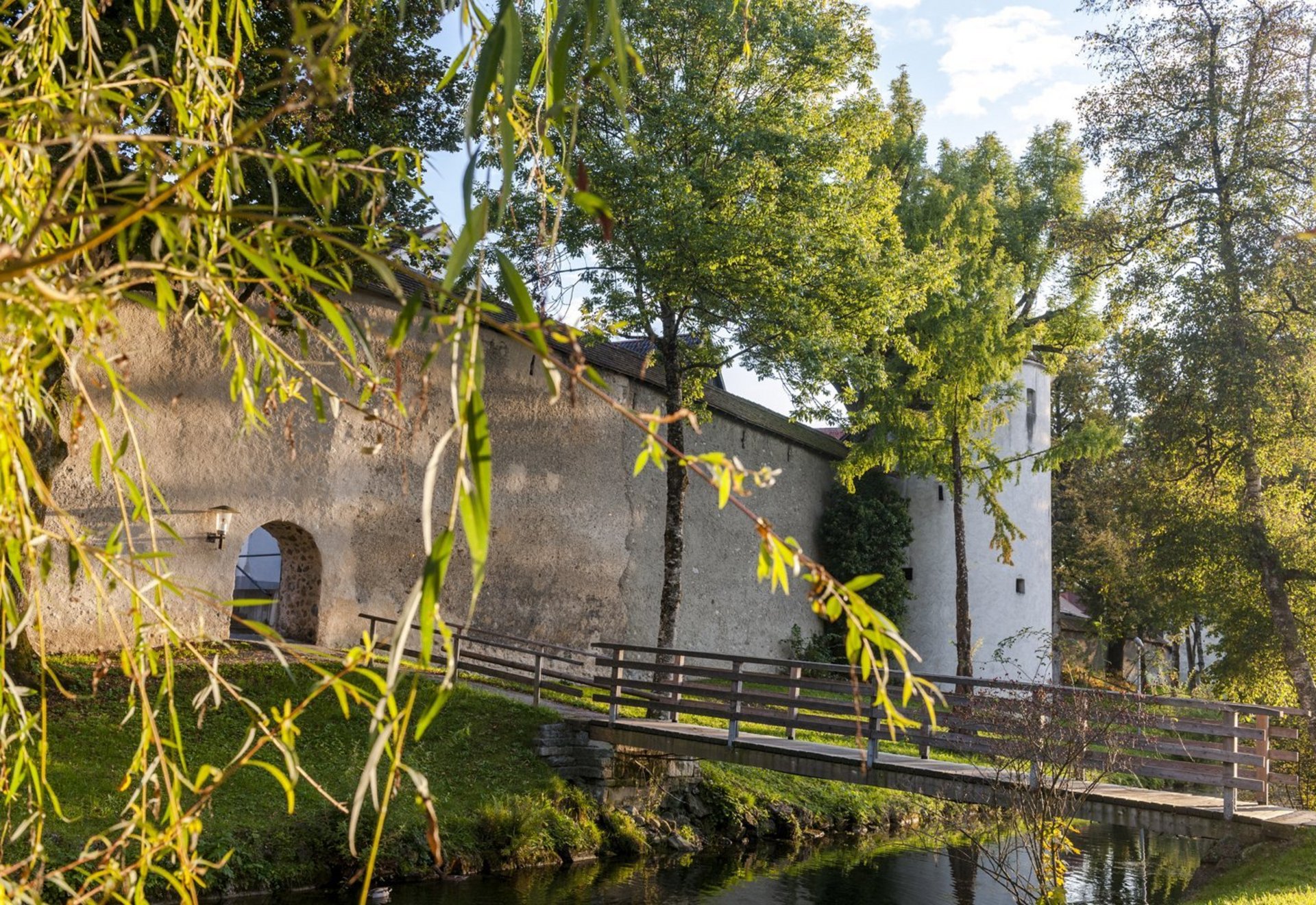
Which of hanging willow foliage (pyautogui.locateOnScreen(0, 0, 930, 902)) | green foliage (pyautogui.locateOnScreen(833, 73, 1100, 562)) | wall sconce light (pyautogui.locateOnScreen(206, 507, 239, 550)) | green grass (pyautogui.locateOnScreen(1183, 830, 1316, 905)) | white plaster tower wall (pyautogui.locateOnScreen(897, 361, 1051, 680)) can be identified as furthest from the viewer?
white plaster tower wall (pyautogui.locateOnScreen(897, 361, 1051, 680))

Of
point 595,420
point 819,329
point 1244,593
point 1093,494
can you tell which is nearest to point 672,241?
point 819,329

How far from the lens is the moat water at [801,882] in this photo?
8391 mm

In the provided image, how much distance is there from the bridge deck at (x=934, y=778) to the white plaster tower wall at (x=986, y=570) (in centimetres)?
1110

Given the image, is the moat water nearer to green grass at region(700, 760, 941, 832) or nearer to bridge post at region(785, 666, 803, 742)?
green grass at region(700, 760, 941, 832)

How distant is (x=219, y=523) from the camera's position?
1182cm

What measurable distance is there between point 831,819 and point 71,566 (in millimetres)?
12339

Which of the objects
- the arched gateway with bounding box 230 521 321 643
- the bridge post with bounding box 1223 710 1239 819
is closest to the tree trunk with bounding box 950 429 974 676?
the bridge post with bounding box 1223 710 1239 819

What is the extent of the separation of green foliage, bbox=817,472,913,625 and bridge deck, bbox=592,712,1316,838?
9.84 m

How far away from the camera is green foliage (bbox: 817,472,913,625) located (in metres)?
20.6

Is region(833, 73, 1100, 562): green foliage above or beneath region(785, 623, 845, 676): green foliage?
above

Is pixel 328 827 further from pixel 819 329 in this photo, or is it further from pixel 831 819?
pixel 819 329

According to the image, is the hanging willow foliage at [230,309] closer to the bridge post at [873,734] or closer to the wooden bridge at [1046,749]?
the wooden bridge at [1046,749]

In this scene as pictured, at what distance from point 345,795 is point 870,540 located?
13.8 meters

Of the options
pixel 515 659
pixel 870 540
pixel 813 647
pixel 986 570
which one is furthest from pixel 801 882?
pixel 986 570
